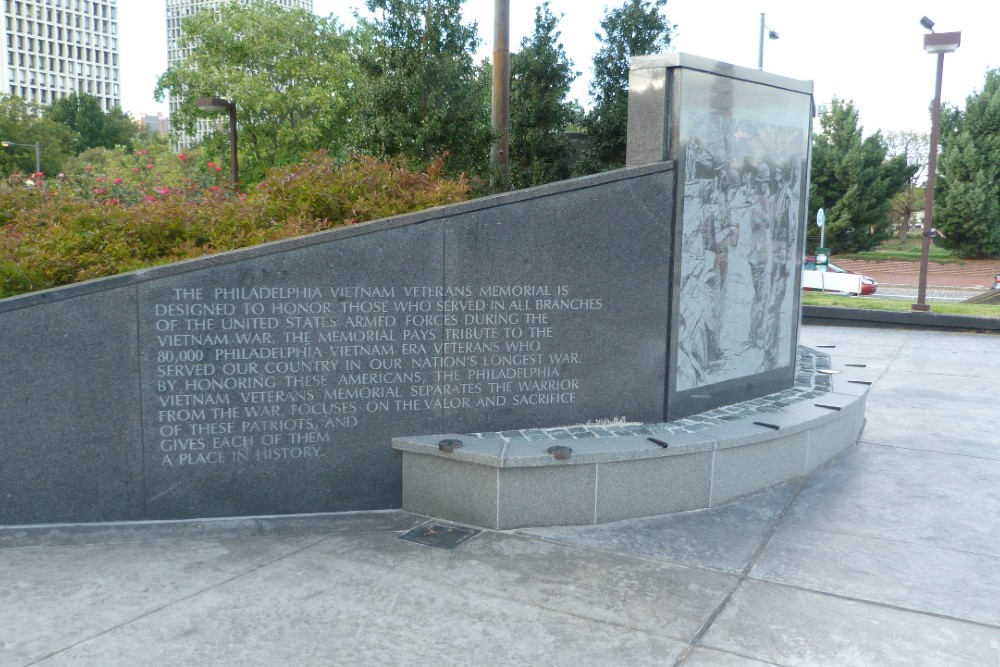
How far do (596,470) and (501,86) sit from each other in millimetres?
6573

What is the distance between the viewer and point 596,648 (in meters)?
3.84

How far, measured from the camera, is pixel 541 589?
450cm

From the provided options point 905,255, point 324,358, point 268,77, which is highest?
point 268,77

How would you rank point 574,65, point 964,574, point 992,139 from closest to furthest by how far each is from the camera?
point 964,574
point 574,65
point 992,139

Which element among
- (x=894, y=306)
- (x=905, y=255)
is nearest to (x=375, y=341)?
(x=894, y=306)

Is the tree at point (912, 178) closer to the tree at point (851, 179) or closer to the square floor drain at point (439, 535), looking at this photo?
the tree at point (851, 179)

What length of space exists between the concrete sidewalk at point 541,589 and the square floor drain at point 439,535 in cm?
9

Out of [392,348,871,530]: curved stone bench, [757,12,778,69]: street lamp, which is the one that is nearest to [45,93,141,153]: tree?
[757,12,778,69]: street lamp

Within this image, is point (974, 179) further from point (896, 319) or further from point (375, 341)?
point (375, 341)

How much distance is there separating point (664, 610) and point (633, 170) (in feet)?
10.8

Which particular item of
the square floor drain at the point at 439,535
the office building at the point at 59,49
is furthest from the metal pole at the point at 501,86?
the office building at the point at 59,49

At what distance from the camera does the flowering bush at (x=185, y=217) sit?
19.7 ft

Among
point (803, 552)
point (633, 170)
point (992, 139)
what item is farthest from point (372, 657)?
point (992, 139)

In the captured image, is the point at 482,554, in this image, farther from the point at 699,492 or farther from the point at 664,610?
the point at 699,492
